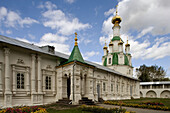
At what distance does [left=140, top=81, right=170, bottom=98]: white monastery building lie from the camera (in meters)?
40.1

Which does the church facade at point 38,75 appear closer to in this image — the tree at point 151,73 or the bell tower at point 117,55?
the bell tower at point 117,55

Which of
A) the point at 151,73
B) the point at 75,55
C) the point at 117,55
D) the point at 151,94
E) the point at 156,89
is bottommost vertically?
the point at 151,94

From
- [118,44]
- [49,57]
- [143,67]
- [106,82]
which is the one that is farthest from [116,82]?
[143,67]

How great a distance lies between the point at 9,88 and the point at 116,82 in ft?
56.9

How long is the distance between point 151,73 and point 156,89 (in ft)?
31.2

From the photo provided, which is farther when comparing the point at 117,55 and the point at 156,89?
the point at 156,89

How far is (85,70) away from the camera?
46.9ft

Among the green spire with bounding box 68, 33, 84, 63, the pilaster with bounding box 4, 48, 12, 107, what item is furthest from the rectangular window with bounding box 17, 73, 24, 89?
the green spire with bounding box 68, 33, 84, 63

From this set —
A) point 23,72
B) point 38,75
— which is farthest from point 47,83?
point 23,72

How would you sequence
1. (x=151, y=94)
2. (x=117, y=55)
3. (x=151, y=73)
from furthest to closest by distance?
(x=151, y=73) → (x=151, y=94) → (x=117, y=55)

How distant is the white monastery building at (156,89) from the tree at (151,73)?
21.0ft

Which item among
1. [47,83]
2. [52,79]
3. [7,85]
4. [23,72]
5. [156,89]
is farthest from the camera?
[156,89]

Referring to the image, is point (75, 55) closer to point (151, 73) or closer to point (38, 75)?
point (38, 75)

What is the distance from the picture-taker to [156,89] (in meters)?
41.5
